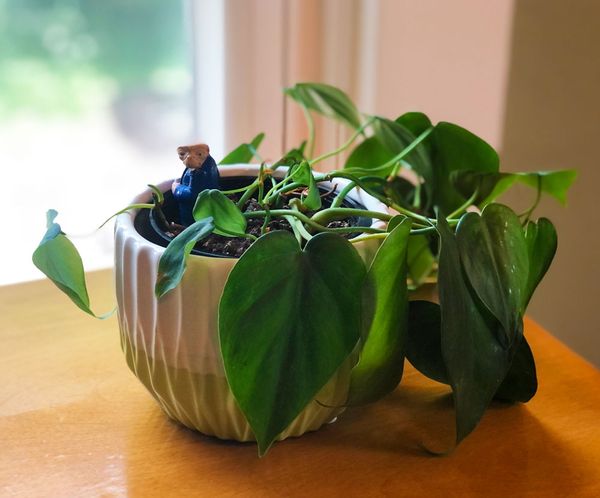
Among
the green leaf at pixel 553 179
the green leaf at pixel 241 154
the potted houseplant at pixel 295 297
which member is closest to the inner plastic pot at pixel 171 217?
the potted houseplant at pixel 295 297

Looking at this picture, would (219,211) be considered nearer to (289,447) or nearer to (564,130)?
(289,447)

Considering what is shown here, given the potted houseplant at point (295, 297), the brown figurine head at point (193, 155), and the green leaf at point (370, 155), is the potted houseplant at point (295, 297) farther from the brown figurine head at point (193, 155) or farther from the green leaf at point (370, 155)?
the green leaf at point (370, 155)

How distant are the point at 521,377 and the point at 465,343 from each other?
0.16 m

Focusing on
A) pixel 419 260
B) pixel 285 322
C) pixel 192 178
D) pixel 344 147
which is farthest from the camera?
pixel 419 260

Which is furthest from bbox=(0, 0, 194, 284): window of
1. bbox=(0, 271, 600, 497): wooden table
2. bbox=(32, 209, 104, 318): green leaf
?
bbox=(32, 209, 104, 318): green leaf

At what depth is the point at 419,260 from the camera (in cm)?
87

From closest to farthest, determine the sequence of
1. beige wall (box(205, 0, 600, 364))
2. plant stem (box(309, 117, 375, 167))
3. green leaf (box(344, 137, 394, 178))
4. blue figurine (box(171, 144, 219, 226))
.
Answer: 1. blue figurine (box(171, 144, 219, 226))
2. plant stem (box(309, 117, 375, 167))
3. green leaf (box(344, 137, 394, 178))
4. beige wall (box(205, 0, 600, 364))

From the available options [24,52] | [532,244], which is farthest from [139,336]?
[24,52]

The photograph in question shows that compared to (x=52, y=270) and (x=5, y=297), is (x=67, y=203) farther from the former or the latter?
(x=52, y=270)

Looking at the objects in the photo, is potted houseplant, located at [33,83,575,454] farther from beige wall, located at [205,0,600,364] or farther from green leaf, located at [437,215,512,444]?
beige wall, located at [205,0,600,364]

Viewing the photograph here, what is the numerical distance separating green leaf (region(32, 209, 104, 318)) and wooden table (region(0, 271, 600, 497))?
0.13 m

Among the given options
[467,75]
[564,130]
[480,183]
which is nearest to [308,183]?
[480,183]

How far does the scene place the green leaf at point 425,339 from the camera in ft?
2.02

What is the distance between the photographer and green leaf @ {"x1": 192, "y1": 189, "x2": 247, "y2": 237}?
510mm
